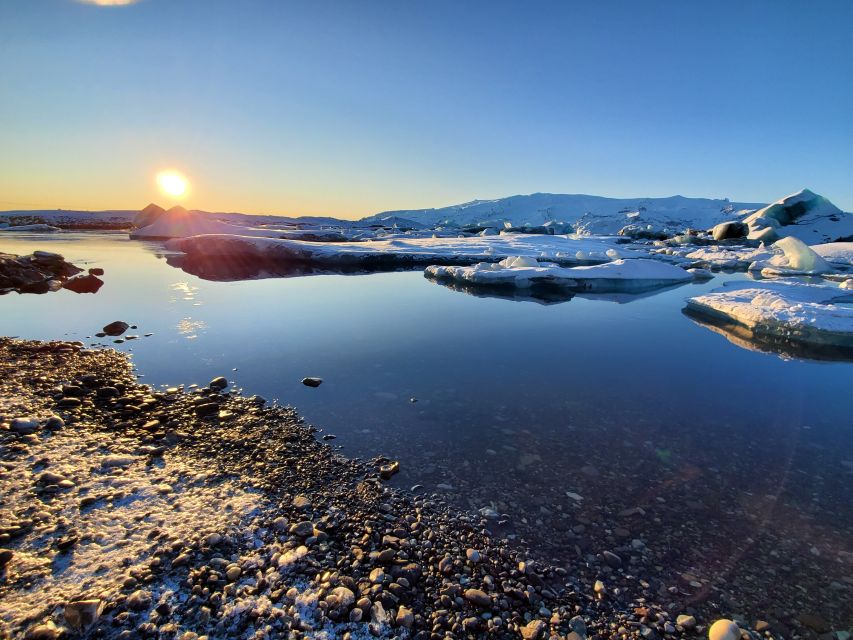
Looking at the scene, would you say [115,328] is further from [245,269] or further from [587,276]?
[587,276]

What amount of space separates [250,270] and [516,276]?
40.4 feet

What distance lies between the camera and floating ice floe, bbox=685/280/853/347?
711 centimetres

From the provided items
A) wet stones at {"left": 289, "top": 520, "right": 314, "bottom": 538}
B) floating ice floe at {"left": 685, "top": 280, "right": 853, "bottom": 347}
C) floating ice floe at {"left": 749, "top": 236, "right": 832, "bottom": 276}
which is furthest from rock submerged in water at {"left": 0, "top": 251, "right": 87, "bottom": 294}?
floating ice floe at {"left": 749, "top": 236, "right": 832, "bottom": 276}

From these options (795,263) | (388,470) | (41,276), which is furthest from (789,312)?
(41,276)

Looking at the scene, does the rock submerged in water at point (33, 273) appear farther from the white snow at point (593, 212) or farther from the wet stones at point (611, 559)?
the white snow at point (593, 212)

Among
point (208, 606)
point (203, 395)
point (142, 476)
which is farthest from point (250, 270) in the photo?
point (208, 606)

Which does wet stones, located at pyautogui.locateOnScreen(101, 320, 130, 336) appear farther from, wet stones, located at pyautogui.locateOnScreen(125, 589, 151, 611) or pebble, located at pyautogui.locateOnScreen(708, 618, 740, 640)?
pebble, located at pyautogui.locateOnScreen(708, 618, 740, 640)

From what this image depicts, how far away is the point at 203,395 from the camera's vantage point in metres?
4.65

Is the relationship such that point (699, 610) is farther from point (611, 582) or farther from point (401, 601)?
point (401, 601)

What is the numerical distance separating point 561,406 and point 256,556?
11.4 feet

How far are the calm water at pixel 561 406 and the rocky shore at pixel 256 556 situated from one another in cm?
34

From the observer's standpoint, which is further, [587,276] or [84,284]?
[587,276]

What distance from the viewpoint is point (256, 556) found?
239 centimetres

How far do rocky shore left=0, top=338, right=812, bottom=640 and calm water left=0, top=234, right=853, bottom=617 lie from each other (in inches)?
13.4
